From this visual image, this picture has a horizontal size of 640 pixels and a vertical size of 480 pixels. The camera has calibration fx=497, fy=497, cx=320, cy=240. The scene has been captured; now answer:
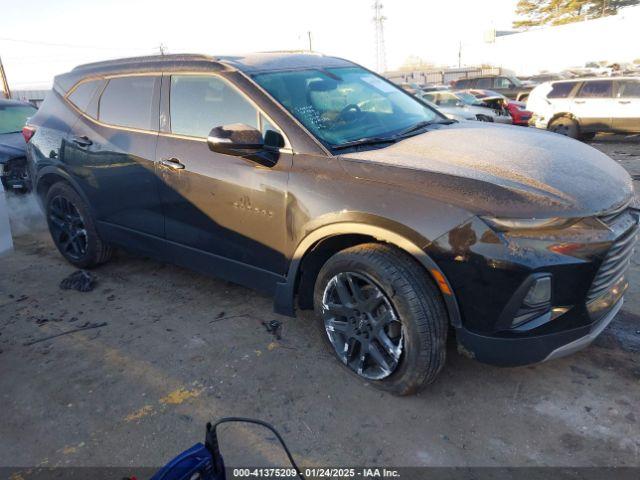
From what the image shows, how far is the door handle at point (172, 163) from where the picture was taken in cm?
345

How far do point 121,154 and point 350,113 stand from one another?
1.85 meters

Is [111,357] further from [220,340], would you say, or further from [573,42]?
[573,42]

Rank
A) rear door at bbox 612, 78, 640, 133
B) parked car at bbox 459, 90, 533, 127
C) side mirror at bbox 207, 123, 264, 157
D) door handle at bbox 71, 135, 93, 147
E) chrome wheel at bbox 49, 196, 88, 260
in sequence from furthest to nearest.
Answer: parked car at bbox 459, 90, 533, 127
rear door at bbox 612, 78, 640, 133
chrome wheel at bbox 49, 196, 88, 260
door handle at bbox 71, 135, 93, 147
side mirror at bbox 207, 123, 264, 157

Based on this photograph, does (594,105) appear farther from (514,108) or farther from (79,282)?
(79,282)

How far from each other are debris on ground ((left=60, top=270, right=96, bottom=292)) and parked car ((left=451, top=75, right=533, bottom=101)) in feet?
71.1

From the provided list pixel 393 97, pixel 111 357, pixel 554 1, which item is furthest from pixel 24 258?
pixel 554 1

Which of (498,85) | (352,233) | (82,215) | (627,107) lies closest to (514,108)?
(627,107)

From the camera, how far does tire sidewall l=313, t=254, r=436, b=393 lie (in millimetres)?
2535

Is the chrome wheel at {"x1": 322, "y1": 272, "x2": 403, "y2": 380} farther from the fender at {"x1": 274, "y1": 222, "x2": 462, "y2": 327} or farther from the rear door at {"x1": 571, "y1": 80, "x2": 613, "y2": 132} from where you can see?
the rear door at {"x1": 571, "y1": 80, "x2": 613, "y2": 132}

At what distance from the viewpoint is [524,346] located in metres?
2.40

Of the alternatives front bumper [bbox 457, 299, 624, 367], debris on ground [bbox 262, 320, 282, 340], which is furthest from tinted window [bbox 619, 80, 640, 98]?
debris on ground [bbox 262, 320, 282, 340]

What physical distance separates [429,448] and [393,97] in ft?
8.38

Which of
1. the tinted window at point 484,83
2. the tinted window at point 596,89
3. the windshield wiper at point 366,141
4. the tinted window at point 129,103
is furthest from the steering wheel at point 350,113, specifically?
the tinted window at point 484,83

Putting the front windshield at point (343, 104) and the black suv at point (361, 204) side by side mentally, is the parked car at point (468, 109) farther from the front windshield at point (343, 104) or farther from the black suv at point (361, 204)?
the black suv at point (361, 204)
